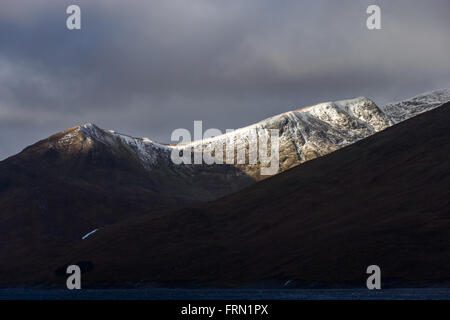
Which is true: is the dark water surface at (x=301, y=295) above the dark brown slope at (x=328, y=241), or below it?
below

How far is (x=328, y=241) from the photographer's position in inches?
5979

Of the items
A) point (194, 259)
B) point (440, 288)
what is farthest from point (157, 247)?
point (440, 288)

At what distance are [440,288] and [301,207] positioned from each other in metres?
79.3

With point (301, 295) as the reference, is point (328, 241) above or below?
above

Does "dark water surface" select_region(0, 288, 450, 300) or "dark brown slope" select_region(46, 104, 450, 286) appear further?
"dark brown slope" select_region(46, 104, 450, 286)

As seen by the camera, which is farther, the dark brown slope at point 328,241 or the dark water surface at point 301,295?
the dark brown slope at point 328,241

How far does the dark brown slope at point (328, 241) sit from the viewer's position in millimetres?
135062

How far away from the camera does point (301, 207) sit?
19162cm

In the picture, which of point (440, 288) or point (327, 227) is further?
point (327, 227)

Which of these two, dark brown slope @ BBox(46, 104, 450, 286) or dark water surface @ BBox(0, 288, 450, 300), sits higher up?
dark brown slope @ BBox(46, 104, 450, 286)

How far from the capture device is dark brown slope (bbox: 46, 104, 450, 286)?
13506cm

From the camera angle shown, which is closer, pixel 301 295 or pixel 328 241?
pixel 301 295
